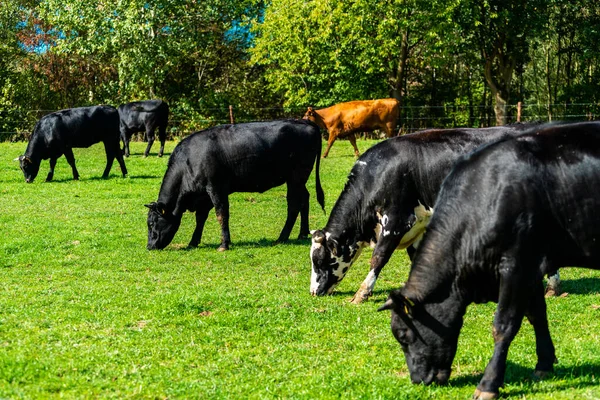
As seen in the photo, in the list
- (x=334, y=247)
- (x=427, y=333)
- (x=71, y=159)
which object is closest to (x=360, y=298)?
(x=334, y=247)

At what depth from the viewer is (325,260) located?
407 inches

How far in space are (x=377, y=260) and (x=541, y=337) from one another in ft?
11.6

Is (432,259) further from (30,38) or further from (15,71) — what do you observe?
(30,38)

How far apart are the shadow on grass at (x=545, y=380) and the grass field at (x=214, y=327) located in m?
0.02

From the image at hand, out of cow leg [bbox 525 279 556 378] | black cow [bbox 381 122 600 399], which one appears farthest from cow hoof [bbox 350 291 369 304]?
cow leg [bbox 525 279 556 378]

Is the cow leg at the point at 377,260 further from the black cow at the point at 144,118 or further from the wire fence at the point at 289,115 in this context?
the wire fence at the point at 289,115

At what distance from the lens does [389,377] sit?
674cm

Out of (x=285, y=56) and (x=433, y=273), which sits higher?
(x=285, y=56)

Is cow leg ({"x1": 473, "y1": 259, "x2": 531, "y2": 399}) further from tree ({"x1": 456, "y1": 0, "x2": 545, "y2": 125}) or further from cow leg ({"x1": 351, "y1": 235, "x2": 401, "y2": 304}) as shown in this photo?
tree ({"x1": 456, "y1": 0, "x2": 545, "y2": 125})

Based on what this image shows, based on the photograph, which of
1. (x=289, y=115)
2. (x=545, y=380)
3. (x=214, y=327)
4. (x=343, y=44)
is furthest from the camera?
(x=289, y=115)

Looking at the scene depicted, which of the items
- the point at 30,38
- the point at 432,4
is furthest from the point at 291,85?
the point at 30,38

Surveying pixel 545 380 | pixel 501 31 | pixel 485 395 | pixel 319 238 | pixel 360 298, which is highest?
pixel 501 31

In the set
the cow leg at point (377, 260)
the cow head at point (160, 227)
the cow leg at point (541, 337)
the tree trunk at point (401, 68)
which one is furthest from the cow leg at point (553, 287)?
Result: the tree trunk at point (401, 68)

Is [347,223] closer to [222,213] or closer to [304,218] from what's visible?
[222,213]
